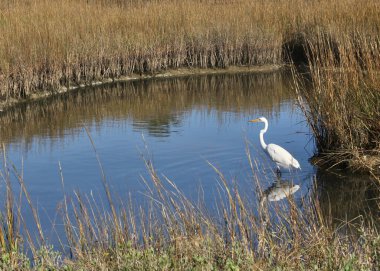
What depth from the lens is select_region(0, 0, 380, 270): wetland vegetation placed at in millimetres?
3855

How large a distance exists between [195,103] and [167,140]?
2943 mm

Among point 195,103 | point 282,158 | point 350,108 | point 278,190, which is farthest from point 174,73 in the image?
point 278,190

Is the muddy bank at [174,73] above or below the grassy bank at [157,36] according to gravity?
below

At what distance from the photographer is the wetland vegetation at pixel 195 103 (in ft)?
12.6

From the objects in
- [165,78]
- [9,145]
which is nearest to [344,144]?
[9,145]

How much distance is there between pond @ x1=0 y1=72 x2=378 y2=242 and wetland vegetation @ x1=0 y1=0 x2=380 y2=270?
0.09 meters

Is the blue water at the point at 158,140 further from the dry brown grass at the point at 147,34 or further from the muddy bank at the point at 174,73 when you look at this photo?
the dry brown grass at the point at 147,34

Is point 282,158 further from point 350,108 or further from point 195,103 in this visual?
point 195,103

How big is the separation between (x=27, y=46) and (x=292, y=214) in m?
8.58

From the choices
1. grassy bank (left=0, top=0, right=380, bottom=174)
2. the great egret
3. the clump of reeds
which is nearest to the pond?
the great egret

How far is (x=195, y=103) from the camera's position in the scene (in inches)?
466

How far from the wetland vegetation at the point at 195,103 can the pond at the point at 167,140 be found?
0.31ft

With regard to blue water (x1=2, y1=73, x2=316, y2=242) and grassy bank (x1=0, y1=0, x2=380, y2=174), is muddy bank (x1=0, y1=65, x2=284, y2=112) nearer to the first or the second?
grassy bank (x1=0, y1=0, x2=380, y2=174)

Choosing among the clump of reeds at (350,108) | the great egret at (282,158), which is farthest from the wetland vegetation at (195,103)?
the great egret at (282,158)
